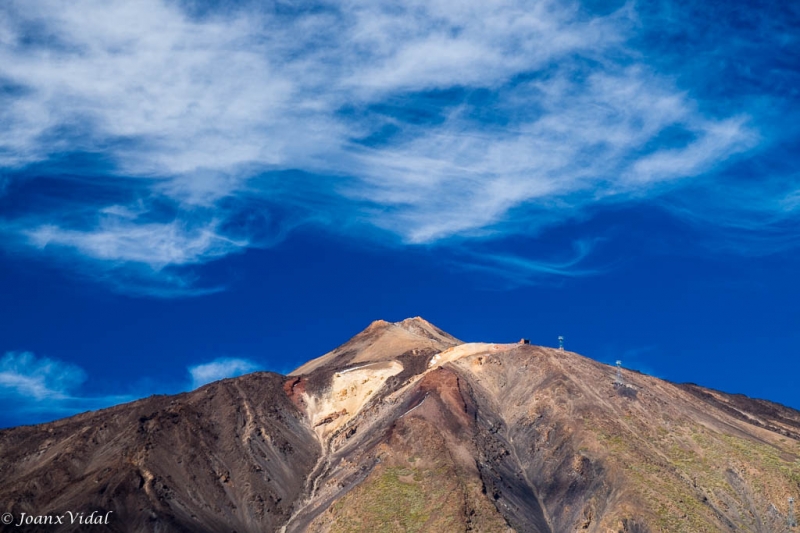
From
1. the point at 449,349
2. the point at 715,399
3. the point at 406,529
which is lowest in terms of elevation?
the point at 406,529

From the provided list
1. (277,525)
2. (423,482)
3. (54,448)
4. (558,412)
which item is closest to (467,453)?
(423,482)

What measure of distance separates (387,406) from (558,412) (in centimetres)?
2287

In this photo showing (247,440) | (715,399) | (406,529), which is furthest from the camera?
(715,399)

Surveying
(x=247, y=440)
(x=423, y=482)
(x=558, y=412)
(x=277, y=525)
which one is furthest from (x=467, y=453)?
(x=247, y=440)

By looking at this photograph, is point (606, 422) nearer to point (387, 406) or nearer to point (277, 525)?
point (387, 406)

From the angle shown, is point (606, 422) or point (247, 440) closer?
point (606, 422)

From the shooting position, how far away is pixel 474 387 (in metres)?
127

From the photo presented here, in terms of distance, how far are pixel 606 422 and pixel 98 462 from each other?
6168cm

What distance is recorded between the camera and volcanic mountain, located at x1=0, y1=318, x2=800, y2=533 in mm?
98375

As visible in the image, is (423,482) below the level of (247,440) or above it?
below

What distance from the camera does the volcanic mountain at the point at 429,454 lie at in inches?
3873

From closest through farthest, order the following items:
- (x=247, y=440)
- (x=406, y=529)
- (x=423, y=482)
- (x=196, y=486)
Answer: (x=406, y=529) < (x=423, y=482) < (x=196, y=486) < (x=247, y=440)

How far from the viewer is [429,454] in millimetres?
106188

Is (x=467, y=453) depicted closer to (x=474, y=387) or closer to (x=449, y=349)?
(x=474, y=387)
